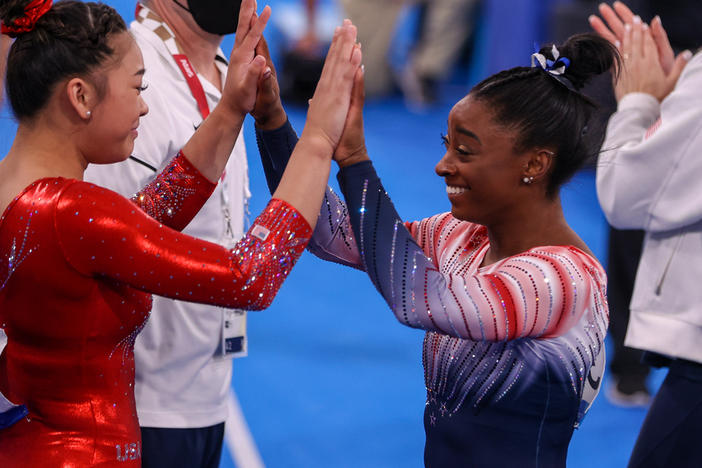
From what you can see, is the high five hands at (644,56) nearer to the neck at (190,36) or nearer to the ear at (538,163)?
the ear at (538,163)

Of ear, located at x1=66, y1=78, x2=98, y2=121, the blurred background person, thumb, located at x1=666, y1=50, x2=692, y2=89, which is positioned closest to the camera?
ear, located at x1=66, y1=78, x2=98, y2=121

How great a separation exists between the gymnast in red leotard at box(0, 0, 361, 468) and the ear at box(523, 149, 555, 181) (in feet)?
1.22

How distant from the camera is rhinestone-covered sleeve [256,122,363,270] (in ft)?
5.72

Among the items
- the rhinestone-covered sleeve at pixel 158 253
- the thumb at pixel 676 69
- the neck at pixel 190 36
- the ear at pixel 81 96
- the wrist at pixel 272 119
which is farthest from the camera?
the thumb at pixel 676 69

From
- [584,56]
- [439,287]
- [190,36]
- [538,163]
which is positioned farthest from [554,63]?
[190,36]

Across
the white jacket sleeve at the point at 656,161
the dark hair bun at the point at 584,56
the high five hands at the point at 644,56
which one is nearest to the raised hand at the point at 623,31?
the high five hands at the point at 644,56

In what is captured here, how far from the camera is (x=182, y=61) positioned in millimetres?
2168

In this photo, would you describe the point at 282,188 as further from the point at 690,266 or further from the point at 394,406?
the point at 394,406

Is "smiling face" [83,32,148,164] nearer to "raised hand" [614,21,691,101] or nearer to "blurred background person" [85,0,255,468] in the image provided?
"blurred background person" [85,0,255,468]

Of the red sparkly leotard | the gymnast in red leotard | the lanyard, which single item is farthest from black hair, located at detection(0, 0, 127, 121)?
the lanyard

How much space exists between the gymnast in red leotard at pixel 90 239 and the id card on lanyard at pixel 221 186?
1.83ft

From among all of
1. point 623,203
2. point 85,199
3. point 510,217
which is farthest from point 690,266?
point 85,199

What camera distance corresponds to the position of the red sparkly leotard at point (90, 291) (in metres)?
1.39

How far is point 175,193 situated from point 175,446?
2.22 ft
